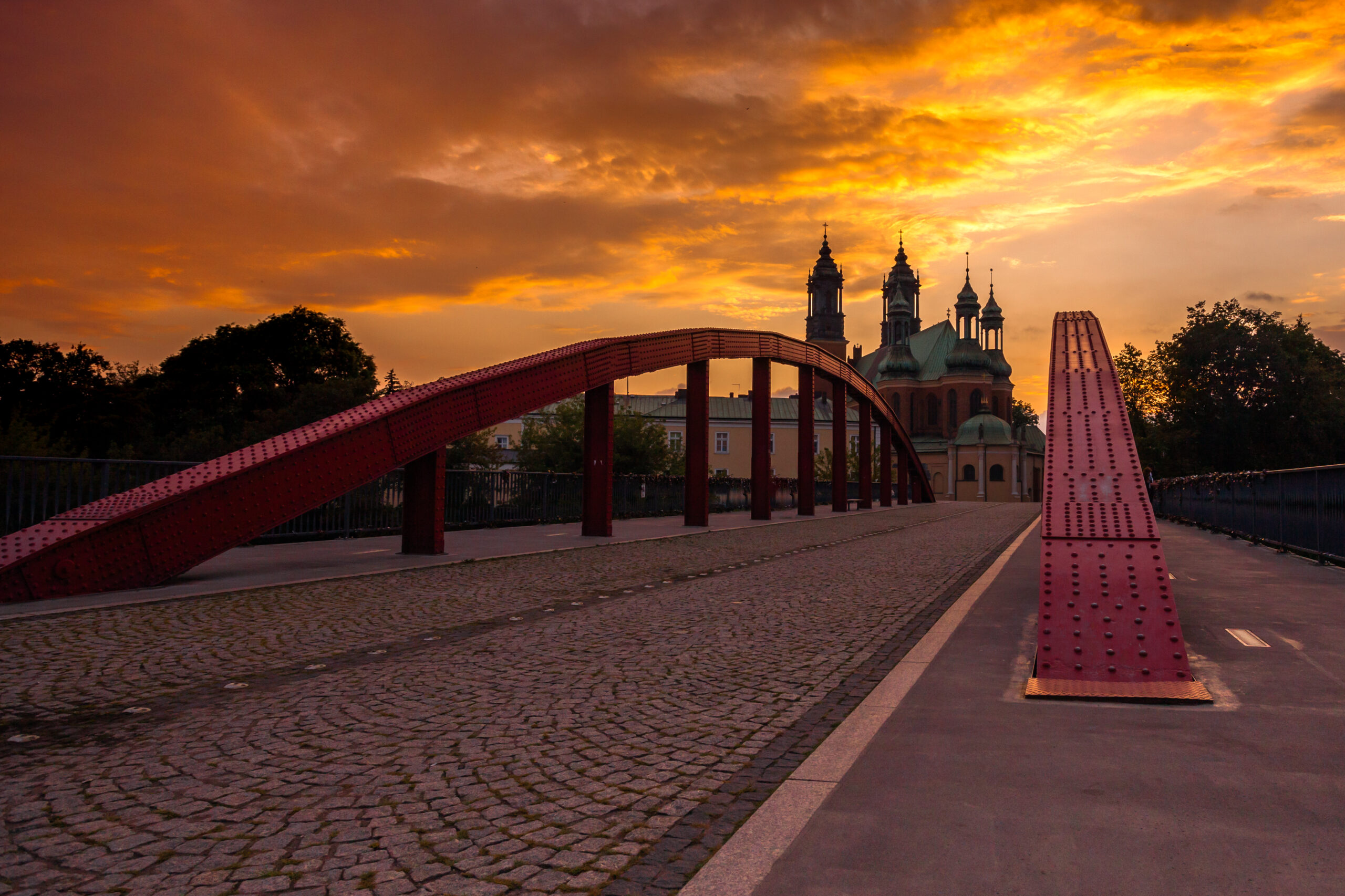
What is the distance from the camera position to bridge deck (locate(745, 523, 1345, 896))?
275 centimetres

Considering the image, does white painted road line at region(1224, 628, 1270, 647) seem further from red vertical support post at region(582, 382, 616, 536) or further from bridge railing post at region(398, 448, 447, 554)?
red vertical support post at region(582, 382, 616, 536)

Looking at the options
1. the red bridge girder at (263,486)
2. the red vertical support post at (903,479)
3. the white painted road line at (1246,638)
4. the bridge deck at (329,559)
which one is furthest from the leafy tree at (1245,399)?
the white painted road line at (1246,638)

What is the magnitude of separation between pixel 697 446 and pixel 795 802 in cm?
2010

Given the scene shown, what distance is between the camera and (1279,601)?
29.3 feet

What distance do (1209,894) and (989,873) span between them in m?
0.58

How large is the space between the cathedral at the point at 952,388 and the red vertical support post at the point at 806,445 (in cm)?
5198

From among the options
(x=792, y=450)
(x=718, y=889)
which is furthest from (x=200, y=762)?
(x=792, y=450)

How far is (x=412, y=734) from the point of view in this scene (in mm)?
4387

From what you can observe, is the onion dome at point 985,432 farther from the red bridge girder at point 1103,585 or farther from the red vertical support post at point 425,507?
the red bridge girder at point 1103,585

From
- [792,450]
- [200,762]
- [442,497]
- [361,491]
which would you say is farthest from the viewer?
[792,450]

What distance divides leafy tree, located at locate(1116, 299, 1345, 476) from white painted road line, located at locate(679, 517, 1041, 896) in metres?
48.2

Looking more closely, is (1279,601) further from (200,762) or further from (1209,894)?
(200,762)

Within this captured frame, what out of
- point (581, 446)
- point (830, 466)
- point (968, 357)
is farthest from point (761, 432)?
point (968, 357)

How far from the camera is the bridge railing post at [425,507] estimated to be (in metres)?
14.2
